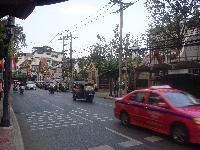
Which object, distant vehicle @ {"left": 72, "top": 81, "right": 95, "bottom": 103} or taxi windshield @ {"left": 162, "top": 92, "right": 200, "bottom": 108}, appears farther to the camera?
distant vehicle @ {"left": 72, "top": 81, "right": 95, "bottom": 103}

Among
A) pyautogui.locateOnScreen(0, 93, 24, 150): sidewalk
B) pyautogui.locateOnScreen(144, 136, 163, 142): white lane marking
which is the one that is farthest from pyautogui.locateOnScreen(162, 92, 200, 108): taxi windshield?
pyautogui.locateOnScreen(0, 93, 24, 150): sidewalk

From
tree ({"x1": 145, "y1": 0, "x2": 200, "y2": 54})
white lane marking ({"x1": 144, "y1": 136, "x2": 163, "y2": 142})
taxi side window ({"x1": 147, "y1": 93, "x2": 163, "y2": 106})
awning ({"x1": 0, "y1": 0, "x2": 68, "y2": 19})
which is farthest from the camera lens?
tree ({"x1": 145, "y1": 0, "x2": 200, "y2": 54})

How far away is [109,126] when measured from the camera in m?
10.4

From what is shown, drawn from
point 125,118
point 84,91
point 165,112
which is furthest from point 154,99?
point 84,91

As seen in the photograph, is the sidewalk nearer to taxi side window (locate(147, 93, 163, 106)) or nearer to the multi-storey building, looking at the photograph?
taxi side window (locate(147, 93, 163, 106))

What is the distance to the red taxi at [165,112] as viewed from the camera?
23.2 ft

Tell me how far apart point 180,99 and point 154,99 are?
2.92ft

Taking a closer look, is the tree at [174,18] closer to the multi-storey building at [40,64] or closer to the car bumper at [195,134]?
the car bumper at [195,134]

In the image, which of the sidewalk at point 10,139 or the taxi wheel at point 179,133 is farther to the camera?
the taxi wheel at point 179,133

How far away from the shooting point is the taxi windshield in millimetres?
7988

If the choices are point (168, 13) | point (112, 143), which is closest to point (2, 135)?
point (112, 143)

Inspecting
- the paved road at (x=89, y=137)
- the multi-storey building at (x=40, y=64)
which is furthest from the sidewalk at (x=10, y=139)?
the multi-storey building at (x=40, y=64)

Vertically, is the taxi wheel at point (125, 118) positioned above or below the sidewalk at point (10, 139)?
above

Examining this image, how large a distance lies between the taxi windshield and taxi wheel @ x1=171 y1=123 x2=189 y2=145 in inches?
27.4
